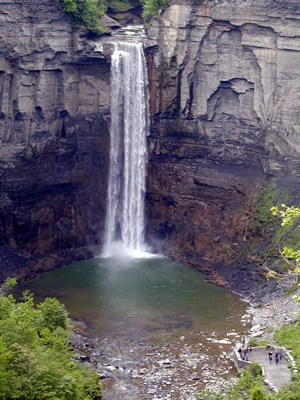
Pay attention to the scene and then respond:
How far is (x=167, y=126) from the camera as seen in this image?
223ft

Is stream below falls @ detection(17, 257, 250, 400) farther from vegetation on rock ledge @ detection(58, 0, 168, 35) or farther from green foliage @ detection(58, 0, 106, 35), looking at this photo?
vegetation on rock ledge @ detection(58, 0, 168, 35)

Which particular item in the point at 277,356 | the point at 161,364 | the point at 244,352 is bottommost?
the point at 161,364

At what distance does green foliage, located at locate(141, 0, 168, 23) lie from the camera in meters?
66.9

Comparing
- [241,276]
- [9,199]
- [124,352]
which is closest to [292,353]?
[124,352]

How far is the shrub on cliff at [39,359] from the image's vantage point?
38.6 metres

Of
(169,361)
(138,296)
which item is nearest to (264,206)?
(138,296)

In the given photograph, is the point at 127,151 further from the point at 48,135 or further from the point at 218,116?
the point at 218,116

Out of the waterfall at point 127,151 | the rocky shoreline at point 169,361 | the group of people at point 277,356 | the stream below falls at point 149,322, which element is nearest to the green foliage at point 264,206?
the stream below falls at point 149,322

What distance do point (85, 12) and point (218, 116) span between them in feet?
39.6

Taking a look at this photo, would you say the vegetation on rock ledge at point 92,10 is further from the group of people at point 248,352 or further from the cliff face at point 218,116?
the group of people at point 248,352

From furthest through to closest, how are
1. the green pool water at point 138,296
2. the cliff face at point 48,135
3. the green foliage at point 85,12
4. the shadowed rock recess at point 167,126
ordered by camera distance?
the green foliage at point 85,12, the shadowed rock recess at point 167,126, the cliff face at point 48,135, the green pool water at point 138,296

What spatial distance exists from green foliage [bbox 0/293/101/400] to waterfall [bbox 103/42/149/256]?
68.7 ft

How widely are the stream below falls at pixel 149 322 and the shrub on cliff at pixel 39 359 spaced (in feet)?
9.29

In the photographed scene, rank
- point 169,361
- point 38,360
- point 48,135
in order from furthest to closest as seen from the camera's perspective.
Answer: point 48,135
point 169,361
point 38,360
